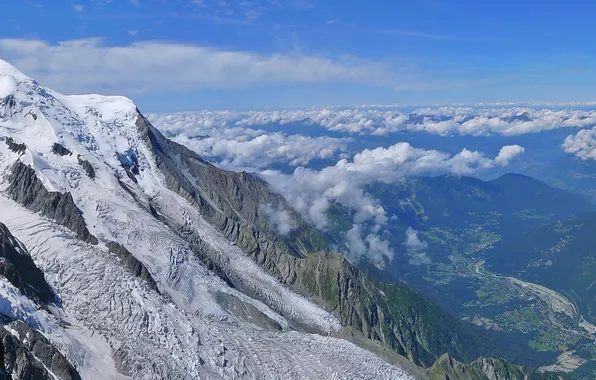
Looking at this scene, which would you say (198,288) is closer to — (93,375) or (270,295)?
(270,295)

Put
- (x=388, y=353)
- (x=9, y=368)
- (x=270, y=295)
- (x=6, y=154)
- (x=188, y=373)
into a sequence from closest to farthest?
(x=9, y=368) → (x=188, y=373) → (x=6, y=154) → (x=388, y=353) → (x=270, y=295)

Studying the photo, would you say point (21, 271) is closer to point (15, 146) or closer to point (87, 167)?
point (15, 146)

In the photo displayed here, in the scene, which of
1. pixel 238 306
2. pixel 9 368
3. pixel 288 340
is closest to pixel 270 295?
pixel 238 306

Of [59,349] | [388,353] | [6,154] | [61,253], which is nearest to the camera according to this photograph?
[59,349]

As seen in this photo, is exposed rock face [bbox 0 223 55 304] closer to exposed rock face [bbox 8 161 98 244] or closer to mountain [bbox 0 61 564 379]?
mountain [bbox 0 61 564 379]

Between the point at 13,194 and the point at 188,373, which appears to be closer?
the point at 188,373

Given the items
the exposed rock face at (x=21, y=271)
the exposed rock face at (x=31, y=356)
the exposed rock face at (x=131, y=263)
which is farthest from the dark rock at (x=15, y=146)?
the exposed rock face at (x=31, y=356)

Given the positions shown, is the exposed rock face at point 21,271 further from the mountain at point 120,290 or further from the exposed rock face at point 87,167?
the exposed rock face at point 87,167
